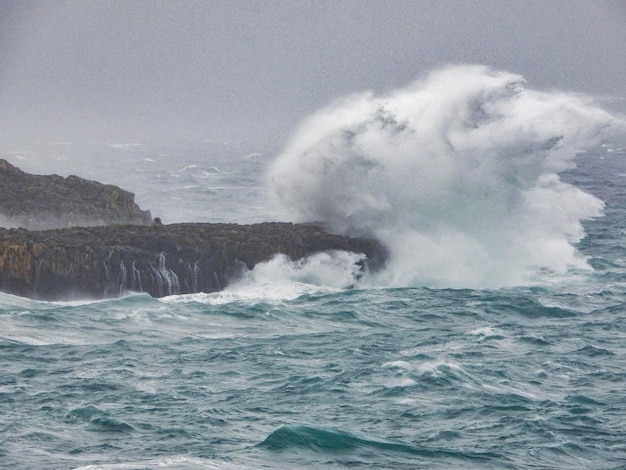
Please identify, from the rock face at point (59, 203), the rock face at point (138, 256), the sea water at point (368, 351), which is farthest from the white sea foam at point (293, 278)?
the rock face at point (59, 203)

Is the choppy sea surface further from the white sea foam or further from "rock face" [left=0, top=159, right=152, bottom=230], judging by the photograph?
"rock face" [left=0, top=159, right=152, bottom=230]

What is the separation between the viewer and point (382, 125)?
155ft

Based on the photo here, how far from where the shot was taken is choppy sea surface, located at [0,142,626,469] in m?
21.4

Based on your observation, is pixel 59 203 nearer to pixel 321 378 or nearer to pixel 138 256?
pixel 138 256

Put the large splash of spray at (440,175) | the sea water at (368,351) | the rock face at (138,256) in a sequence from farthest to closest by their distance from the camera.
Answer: the large splash of spray at (440,175), the rock face at (138,256), the sea water at (368,351)

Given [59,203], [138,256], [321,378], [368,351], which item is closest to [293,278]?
[138,256]

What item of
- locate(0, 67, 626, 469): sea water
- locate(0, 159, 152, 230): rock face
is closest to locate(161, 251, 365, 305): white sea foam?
locate(0, 67, 626, 469): sea water

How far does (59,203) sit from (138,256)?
11337mm

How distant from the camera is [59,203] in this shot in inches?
1857

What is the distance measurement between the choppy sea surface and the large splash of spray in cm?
392

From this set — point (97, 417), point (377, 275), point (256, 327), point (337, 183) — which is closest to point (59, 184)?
point (337, 183)

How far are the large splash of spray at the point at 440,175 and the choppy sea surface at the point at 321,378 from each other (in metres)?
3.92

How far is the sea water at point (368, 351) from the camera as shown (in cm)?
2164

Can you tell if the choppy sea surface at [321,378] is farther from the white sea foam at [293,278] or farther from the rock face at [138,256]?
the rock face at [138,256]
